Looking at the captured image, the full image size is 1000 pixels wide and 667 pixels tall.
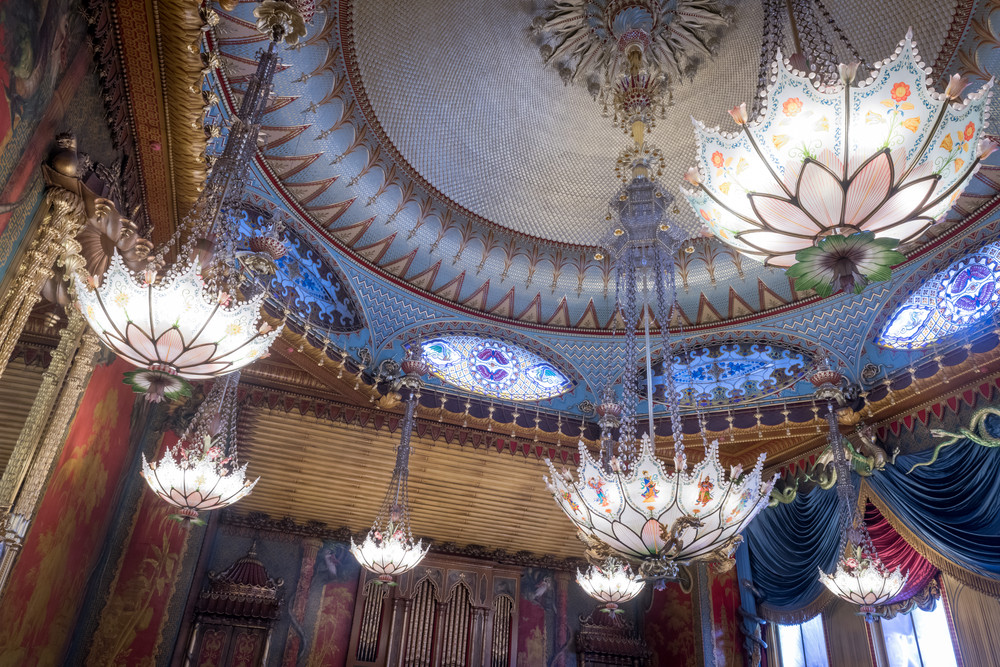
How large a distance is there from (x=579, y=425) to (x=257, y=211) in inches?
283

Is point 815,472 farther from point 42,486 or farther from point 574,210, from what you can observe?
point 42,486

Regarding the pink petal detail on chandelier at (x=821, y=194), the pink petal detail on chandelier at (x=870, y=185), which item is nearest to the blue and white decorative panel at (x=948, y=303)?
the pink petal detail on chandelier at (x=870, y=185)

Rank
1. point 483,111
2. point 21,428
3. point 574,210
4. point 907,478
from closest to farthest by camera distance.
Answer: point 21,428 → point 907,478 → point 483,111 → point 574,210

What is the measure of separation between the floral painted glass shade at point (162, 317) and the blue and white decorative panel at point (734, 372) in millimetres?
9201

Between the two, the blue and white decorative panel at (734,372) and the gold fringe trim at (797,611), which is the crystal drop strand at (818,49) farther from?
the gold fringe trim at (797,611)

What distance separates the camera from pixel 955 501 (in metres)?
8.69

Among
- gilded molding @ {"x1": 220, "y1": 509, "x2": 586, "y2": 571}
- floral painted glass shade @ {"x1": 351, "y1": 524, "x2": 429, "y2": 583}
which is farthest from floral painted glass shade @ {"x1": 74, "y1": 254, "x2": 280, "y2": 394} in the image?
gilded molding @ {"x1": 220, "y1": 509, "x2": 586, "y2": 571}

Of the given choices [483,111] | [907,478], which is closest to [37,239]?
[483,111]

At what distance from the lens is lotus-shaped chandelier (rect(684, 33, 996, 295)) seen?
147 inches

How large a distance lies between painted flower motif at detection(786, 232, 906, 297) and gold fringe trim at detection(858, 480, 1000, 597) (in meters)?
6.43

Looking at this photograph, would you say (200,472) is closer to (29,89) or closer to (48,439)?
(48,439)

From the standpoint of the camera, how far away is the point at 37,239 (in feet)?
14.3

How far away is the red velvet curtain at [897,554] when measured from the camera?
9039 mm

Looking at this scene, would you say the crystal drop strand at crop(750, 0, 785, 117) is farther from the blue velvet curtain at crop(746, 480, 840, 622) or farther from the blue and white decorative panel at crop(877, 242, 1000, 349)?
the blue velvet curtain at crop(746, 480, 840, 622)
